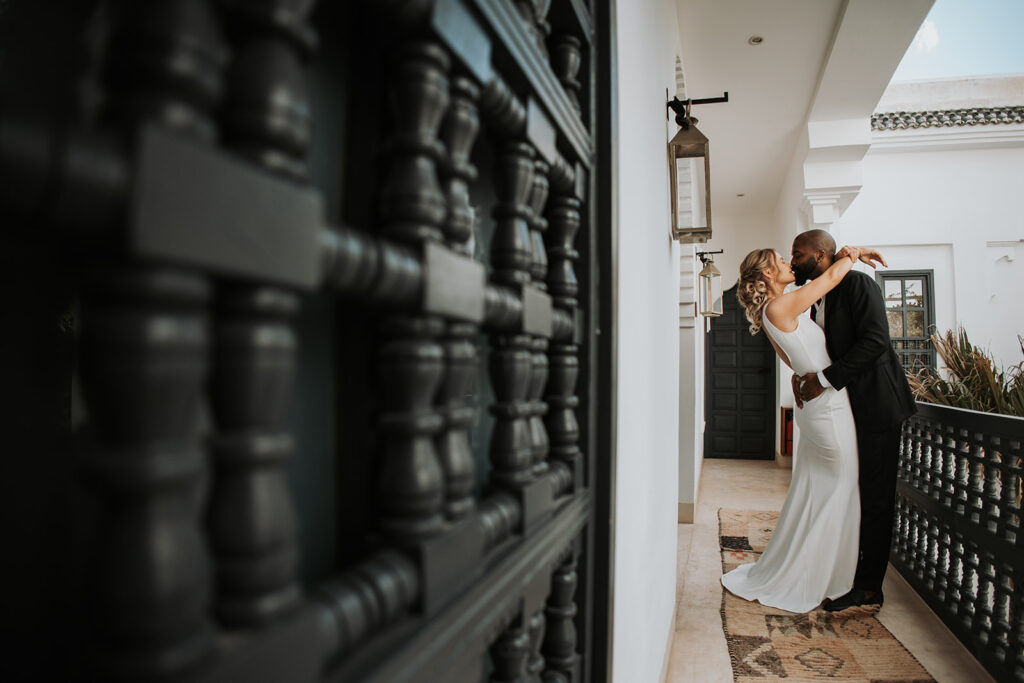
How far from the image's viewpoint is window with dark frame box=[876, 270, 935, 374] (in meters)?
6.26

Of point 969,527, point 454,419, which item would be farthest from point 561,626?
point 969,527

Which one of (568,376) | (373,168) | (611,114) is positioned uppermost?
(611,114)

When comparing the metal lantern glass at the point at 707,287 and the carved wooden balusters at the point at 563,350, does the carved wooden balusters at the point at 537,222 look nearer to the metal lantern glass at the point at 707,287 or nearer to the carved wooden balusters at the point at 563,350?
the carved wooden balusters at the point at 563,350

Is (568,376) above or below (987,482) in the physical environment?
above

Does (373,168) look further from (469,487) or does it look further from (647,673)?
(647,673)

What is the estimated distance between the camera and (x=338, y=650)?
286mm

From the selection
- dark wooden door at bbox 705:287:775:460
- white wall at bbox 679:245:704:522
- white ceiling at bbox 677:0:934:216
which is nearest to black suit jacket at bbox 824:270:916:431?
white ceiling at bbox 677:0:934:216

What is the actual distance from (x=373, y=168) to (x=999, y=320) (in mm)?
7673

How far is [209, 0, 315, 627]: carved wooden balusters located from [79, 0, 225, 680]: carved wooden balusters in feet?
0.10

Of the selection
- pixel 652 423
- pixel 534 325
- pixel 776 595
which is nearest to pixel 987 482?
pixel 776 595

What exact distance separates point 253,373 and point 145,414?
0.16 ft

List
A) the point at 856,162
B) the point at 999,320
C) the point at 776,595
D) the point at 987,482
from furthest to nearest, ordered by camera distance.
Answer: the point at 999,320, the point at 856,162, the point at 776,595, the point at 987,482

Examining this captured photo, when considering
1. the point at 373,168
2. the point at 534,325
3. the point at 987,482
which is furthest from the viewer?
the point at 987,482

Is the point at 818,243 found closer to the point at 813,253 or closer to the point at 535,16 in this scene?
the point at 813,253
